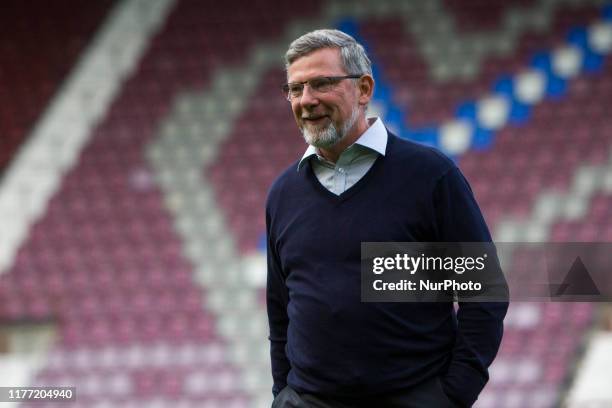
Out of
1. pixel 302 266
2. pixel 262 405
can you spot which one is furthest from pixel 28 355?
pixel 302 266

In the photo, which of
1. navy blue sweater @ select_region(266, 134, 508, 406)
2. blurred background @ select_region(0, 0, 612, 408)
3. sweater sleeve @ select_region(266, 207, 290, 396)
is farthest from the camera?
blurred background @ select_region(0, 0, 612, 408)

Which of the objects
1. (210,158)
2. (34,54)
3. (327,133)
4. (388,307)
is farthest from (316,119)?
(34,54)

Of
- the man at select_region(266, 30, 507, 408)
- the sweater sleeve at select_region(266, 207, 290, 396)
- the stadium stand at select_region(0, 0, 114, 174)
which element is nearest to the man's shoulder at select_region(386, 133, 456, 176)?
the man at select_region(266, 30, 507, 408)

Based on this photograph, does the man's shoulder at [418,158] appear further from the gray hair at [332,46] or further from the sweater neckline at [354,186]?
the gray hair at [332,46]

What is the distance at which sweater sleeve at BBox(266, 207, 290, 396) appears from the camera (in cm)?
194

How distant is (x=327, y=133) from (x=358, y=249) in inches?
9.3

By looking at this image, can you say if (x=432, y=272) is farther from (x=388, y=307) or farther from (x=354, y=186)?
(x=354, y=186)

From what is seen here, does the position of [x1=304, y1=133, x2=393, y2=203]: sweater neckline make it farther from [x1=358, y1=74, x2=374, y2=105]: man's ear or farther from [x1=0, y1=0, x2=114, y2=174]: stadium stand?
[x1=0, y1=0, x2=114, y2=174]: stadium stand

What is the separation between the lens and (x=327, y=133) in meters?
1.76

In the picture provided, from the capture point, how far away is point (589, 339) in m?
4.78

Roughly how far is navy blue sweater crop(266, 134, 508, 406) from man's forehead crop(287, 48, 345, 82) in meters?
0.20

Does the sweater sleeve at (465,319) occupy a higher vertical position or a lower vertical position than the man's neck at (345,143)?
lower

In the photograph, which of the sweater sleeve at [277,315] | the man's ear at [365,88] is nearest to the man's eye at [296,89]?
the man's ear at [365,88]

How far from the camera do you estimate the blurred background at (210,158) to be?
16.4ft
